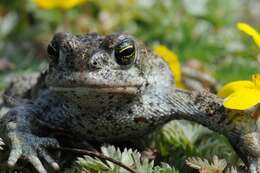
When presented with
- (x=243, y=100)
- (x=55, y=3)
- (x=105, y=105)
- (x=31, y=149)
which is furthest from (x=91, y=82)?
(x=55, y=3)

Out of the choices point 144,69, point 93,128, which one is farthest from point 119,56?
point 93,128

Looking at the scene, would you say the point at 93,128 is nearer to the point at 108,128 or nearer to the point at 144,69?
the point at 108,128

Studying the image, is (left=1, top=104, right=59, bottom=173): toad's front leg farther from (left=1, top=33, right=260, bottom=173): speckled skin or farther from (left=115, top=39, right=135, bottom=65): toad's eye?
(left=115, top=39, right=135, bottom=65): toad's eye

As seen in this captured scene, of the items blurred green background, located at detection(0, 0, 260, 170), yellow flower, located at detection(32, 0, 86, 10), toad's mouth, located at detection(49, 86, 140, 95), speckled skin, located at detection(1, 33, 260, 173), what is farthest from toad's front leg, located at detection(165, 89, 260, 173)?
yellow flower, located at detection(32, 0, 86, 10)

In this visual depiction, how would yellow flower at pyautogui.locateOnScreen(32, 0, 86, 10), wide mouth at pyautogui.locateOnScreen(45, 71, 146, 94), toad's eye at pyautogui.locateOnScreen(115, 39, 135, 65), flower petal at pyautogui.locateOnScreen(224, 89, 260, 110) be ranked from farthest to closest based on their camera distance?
1. yellow flower at pyautogui.locateOnScreen(32, 0, 86, 10)
2. toad's eye at pyautogui.locateOnScreen(115, 39, 135, 65)
3. wide mouth at pyautogui.locateOnScreen(45, 71, 146, 94)
4. flower petal at pyautogui.locateOnScreen(224, 89, 260, 110)

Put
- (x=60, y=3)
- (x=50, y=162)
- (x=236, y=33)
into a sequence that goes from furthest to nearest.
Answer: (x=236, y=33)
(x=60, y=3)
(x=50, y=162)

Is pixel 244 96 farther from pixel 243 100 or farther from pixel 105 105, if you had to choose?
pixel 105 105

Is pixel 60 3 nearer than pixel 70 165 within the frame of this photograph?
No

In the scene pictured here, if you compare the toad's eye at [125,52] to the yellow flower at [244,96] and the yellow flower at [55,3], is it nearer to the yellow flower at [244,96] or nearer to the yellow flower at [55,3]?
the yellow flower at [244,96]
